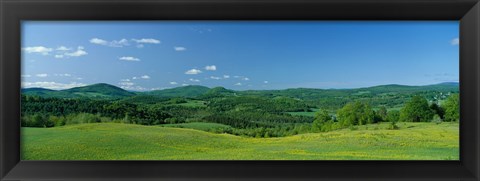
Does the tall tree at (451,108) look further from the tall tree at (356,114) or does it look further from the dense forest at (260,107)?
the tall tree at (356,114)

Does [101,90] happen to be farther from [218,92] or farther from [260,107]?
[260,107]

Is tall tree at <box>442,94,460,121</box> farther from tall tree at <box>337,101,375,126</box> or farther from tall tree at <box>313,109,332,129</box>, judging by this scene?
tall tree at <box>313,109,332,129</box>

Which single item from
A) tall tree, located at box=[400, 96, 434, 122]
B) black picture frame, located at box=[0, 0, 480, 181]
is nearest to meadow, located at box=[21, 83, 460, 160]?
tall tree, located at box=[400, 96, 434, 122]

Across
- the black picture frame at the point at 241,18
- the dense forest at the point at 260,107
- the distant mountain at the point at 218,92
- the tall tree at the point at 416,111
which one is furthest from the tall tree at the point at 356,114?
the distant mountain at the point at 218,92

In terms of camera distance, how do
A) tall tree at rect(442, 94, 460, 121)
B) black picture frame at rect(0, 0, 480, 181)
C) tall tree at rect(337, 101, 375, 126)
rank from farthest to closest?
tall tree at rect(337, 101, 375, 126), tall tree at rect(442, 94, 460, 121), black picture frame at rect(0, 0, 480, 181)

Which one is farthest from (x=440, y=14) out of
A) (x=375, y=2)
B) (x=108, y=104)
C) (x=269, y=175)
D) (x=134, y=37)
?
(x=108, y=104)

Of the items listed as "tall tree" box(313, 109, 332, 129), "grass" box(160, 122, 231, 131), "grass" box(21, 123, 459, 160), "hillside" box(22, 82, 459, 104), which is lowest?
"grass" box(21, 123, 459, 160)

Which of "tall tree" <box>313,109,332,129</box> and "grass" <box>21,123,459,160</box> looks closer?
"grass" <box>21,123,459,160</box>
